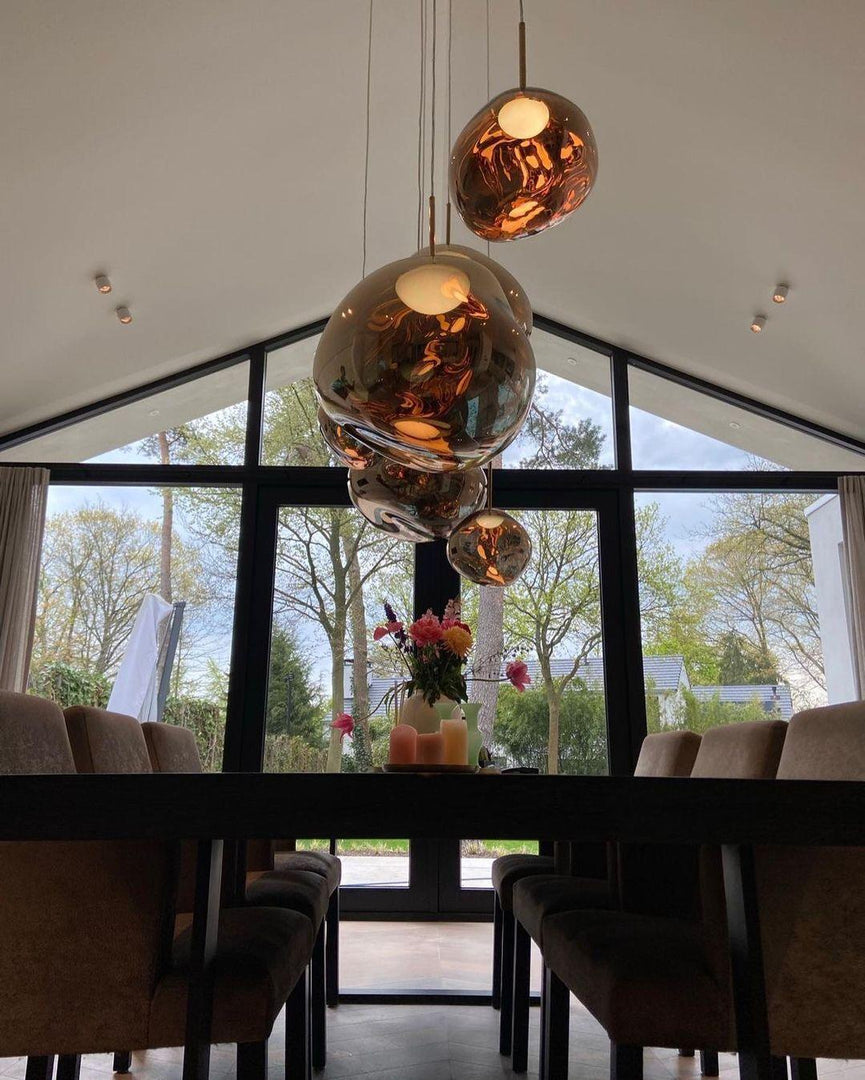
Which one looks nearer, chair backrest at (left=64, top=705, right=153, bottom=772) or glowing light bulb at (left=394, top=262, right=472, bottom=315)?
glowing light bulb at (left=394, top=262, right=472, bottom=315)

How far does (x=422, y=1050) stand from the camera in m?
2.66

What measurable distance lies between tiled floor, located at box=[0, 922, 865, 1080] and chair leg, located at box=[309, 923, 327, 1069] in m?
0.04

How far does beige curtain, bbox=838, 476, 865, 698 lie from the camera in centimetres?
511

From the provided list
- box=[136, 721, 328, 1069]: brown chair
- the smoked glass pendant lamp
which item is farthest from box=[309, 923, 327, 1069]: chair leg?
the smoked glass pendant lamp

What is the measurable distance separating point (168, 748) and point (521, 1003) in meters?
1.20

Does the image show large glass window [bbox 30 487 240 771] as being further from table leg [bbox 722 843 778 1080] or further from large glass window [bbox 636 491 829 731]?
table leg [bbox 722 843 778 1080]

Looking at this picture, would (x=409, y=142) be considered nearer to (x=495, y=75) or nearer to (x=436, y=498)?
(x=495, y=75)

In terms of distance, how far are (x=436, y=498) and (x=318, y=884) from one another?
120cm

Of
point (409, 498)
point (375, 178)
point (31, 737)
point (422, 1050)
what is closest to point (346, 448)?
point (409, 498)

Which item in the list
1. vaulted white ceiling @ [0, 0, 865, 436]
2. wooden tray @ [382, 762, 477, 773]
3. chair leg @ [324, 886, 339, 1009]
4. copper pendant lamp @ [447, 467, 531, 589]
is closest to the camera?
wooden tray @ [382, 762, 477, 773]

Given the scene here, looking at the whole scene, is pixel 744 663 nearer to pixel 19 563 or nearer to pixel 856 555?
pixel 856 555

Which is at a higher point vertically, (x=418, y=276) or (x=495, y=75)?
(x=495, y=75)

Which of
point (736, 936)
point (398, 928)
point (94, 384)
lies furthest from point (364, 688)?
point (736, 936)

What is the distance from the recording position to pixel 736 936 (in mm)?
1285
